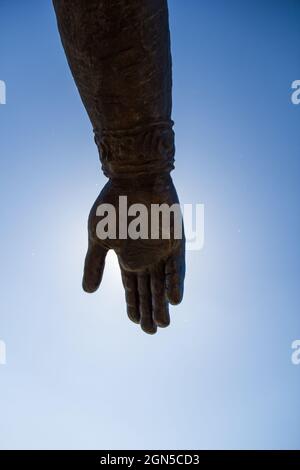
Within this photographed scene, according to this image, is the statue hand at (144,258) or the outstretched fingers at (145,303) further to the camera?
the outstretched fingers at (145,303)

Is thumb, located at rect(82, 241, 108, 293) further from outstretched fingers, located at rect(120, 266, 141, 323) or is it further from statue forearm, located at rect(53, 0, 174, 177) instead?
statue forearm, located at rect(53, 0, 174, 177)

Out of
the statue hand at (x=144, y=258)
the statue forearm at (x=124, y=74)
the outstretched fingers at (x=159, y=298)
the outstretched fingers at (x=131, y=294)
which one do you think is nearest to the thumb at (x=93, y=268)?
the statue hand at (x=144, y=258)

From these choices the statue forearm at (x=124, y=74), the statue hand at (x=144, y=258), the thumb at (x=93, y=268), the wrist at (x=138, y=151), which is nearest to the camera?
the statue forearm at (x=124, y=74)

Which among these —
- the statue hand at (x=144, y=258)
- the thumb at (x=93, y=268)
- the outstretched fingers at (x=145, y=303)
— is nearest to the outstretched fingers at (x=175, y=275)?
the statue hand at (x=144, y=258)

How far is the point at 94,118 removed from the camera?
1860mm

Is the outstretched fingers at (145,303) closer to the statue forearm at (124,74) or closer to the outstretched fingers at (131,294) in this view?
the outstretched fingers at (131,294)

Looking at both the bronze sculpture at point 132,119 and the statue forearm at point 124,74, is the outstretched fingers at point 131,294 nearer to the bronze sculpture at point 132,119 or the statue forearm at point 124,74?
the bronze sculpture at point 132,119

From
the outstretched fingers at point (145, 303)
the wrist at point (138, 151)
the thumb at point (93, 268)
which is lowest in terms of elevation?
the outstretched fingers at point (145, 303)

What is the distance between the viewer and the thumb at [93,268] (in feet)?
6.83

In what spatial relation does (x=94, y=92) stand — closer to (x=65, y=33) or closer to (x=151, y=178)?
(x=65, y=33)

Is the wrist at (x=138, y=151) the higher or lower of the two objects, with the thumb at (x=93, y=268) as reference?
higher

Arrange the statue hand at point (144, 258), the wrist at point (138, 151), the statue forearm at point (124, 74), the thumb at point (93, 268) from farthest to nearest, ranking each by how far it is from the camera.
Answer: the thumb at point (93, 268), the statue hand at point (144, 258), the wrist at point (138, 151), the statue forearm at point (124, 74)

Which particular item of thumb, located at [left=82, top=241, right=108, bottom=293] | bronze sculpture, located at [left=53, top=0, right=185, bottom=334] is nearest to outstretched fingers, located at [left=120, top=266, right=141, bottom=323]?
bronze sculpture, located at [left=53, top=0, right=185, bottom=334]

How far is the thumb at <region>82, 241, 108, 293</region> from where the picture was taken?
208 cm
